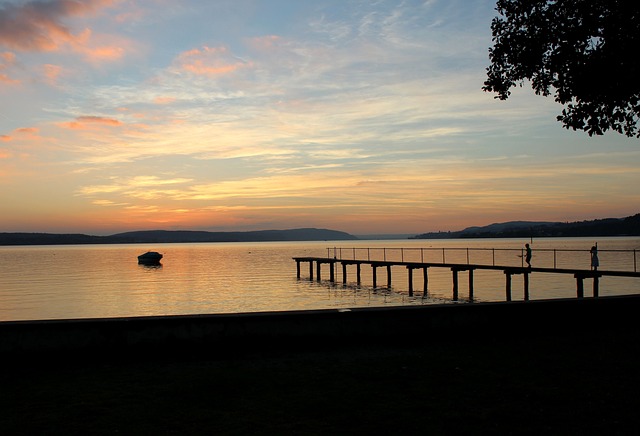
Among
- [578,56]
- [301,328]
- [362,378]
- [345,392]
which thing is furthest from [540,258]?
[345,392]

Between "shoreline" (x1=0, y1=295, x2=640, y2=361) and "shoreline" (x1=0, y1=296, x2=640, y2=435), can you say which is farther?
"shoreline" (x1=0, y1=295, x2=640, y2=361)

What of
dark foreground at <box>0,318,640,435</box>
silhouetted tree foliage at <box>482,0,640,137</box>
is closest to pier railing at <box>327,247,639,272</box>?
silhouetted tree foliage at <box>482,0,640,137</box>

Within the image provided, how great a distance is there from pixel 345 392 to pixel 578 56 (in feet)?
35.7

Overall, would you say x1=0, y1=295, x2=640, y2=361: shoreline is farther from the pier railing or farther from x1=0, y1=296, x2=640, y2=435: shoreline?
the pier railing

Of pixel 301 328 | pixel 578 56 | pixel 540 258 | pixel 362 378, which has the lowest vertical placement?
pixel 540 258

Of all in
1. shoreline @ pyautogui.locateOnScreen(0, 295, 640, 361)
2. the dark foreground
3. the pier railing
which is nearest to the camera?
the dark foreground

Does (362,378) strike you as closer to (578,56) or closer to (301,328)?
(301,328)

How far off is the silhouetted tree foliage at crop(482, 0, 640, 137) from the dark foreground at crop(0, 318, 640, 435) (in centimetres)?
606

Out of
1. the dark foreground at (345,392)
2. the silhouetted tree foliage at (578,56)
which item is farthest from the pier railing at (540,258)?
the dark foreground at (345,392)

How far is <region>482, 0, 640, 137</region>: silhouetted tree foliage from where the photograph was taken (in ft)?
43.7

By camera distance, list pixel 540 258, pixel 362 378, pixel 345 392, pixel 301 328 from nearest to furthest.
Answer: pixel 345 392 → pixel 362 378 → pixel 301 328 → pixel 540 258

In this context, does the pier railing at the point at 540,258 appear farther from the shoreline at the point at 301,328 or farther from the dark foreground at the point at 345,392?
the dark foreground at the point at 345,392

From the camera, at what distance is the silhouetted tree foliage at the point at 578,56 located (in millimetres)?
13312

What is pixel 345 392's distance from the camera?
816 centimetres
